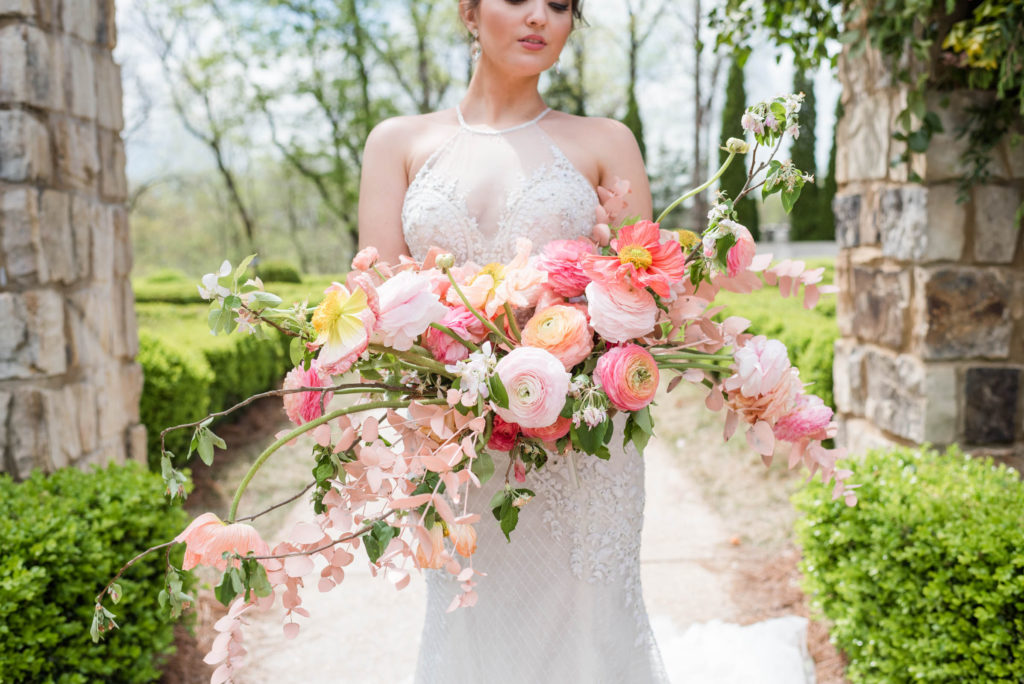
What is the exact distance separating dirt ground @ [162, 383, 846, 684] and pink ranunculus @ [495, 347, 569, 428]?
71.1 inches

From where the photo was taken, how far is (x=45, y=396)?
3.01 meters

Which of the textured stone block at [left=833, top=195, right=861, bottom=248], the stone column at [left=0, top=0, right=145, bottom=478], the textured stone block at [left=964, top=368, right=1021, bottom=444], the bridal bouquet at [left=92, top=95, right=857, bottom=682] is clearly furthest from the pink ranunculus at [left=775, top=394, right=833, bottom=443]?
the stone column at [left=0, top=0, right=145, bottom=478]

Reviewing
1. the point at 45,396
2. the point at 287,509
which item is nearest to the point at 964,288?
the point at 45,396

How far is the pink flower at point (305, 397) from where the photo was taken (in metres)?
1.42

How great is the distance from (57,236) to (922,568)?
3.54 metres

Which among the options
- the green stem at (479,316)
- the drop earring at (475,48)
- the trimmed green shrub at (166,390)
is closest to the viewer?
the green stem at (479,316)

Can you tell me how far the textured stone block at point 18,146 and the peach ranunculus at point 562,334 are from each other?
8.44 feet

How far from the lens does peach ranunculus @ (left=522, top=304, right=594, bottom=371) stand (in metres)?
1.32

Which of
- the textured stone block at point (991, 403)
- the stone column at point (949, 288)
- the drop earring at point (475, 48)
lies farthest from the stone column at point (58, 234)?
the textured stone block at point (991, 403)

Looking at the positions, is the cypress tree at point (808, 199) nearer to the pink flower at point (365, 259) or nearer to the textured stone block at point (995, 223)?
the textured stone block at point (995, 223)

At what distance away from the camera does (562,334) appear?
1.31m

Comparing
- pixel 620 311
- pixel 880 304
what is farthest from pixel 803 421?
pixel 880 304

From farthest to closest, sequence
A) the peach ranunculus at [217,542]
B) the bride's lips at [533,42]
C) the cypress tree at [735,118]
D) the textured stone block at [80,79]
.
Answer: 1. the cypress tree at [735,118]
2. the textured stone block at [80,79]
3. the bride's lips at [533,42]
4. the peach ranunculus at [217,542]

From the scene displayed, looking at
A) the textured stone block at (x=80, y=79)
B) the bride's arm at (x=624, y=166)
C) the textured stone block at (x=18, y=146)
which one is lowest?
the bride's arm at (x=624, y=166)
